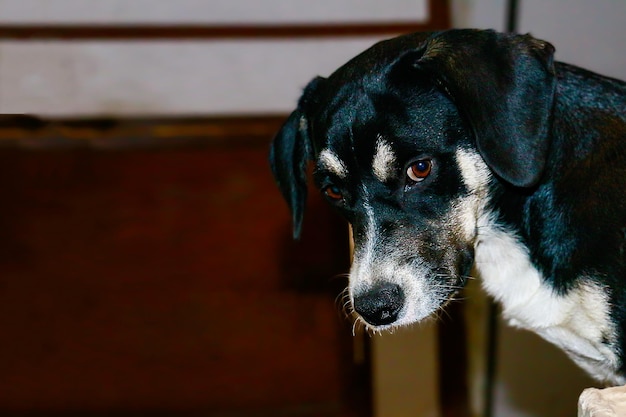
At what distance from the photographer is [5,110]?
329 centimetres

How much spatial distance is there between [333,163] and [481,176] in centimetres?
35

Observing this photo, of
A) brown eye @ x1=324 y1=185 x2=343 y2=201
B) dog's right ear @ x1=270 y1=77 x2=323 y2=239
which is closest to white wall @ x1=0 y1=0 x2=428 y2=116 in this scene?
dog's right ear @ x1=270 y1=77 x2=323 y2=239

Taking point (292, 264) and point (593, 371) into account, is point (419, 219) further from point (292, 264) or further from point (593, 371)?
point (292, 264)

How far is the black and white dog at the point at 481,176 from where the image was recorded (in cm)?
183

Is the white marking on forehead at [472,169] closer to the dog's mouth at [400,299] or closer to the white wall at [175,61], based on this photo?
the dog's mouth at [400,299]

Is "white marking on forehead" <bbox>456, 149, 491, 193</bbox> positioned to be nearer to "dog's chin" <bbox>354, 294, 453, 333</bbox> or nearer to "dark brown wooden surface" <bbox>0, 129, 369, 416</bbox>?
"dog's chin" <bbox>354, 294, 453, 333</bbox>

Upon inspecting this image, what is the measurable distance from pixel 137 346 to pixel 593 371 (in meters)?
2.14

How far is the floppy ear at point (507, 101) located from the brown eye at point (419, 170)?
0.43 ft

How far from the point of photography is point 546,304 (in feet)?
6.54

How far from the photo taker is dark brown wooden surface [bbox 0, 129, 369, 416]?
3525mm

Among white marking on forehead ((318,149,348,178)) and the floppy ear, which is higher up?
the floppy ear

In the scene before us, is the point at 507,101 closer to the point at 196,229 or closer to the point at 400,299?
the point at 400,299

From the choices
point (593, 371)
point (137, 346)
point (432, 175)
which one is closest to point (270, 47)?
point (137, 346)

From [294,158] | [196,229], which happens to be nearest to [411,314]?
[294,158]
